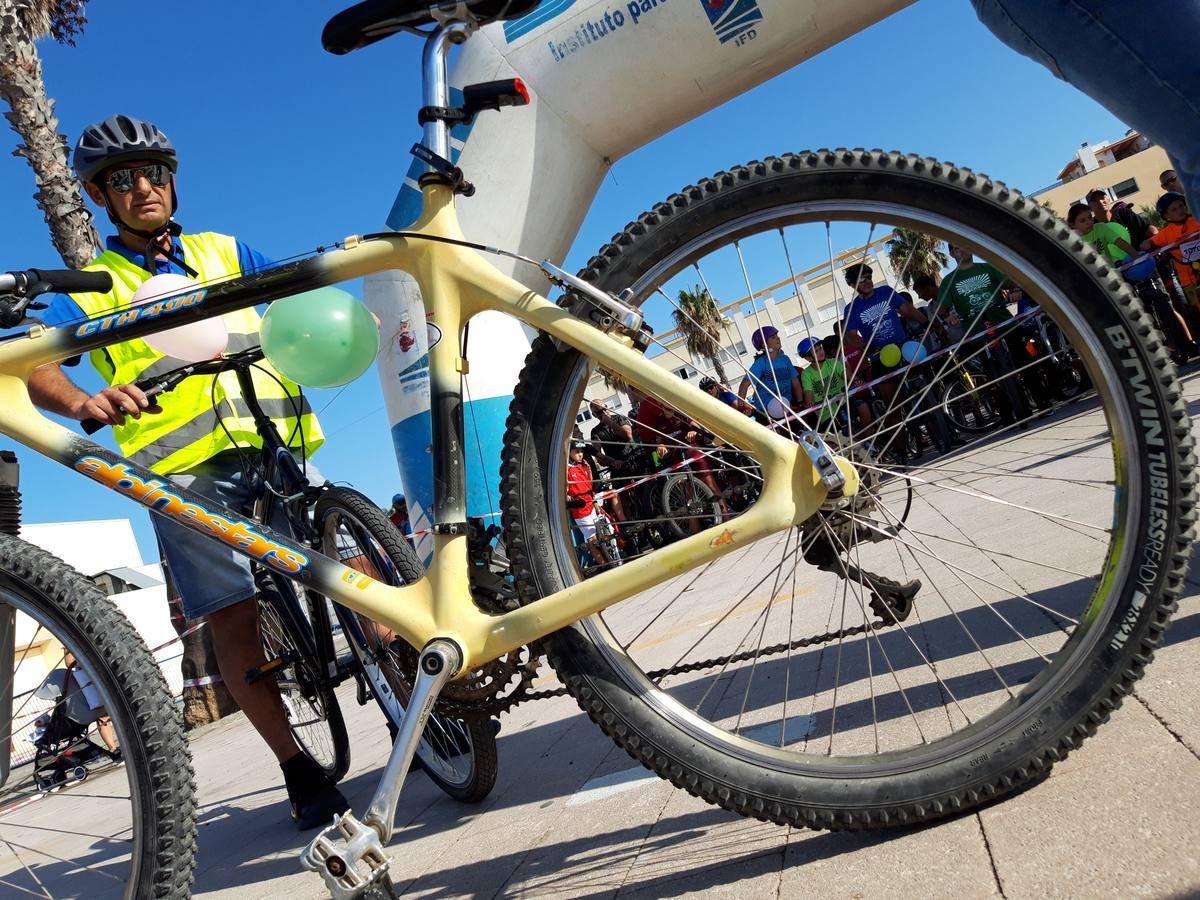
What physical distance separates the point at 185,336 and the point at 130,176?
3.20 ft

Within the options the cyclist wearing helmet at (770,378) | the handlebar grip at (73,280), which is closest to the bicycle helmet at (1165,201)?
the cyclist wearing helmet at (770,378)

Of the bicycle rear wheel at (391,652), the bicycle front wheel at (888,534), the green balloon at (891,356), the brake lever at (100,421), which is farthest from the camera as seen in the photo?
the green balloon at (891,356)

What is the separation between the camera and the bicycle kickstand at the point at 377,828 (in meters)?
1.52

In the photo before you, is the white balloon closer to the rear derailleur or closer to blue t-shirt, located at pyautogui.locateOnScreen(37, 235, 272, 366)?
blue t-shirt, located at pyautogui.locateOnScreen(37, 235, 272, 366)

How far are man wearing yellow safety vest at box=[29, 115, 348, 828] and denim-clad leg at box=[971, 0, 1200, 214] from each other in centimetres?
212

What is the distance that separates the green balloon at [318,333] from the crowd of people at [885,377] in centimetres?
58

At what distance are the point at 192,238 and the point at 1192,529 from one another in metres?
3.04

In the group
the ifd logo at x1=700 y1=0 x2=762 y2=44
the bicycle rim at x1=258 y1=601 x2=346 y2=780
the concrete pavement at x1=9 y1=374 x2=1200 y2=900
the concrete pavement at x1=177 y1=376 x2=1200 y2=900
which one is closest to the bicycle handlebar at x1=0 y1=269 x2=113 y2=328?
the concrete pavement at x1=9 y1=374 x2=1200 y2=900

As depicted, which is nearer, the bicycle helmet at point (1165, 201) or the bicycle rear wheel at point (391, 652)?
the bicycle rear wheel at point (391, 652)

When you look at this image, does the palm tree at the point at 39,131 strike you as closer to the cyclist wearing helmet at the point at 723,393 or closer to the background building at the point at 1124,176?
the cyclist wearing helmet at the point at 723,393

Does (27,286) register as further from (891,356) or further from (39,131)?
(39,131)

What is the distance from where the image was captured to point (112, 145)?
266 centimetres

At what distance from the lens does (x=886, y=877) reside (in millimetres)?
1362

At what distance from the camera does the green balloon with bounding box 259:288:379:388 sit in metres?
1.94
